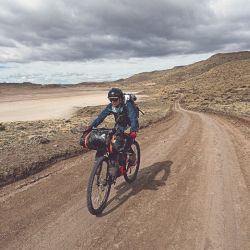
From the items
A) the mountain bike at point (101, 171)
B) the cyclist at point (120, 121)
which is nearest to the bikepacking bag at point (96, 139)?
the mountain bike at point (101, 171)

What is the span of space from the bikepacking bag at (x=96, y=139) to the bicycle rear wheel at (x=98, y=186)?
13.3 inches

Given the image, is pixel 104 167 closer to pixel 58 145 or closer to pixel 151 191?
pixel 151 191

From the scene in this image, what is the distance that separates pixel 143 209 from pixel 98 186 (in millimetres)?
1123

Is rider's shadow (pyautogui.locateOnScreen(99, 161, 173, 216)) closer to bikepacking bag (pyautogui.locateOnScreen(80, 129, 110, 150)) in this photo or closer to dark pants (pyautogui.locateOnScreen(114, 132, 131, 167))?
dark pants (pyautogui.locateOnScreen(114, 132, 131, 167))

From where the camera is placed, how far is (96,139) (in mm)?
7723

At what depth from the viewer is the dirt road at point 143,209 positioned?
631 centimetres

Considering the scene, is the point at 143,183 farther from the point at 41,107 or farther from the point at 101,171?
the point at 41,107

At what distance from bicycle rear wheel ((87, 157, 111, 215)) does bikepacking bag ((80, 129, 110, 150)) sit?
1.11ft

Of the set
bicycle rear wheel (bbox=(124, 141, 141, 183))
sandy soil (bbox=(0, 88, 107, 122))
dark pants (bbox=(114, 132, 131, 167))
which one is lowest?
sandy soil (bbox=(0, 88, 107, 122))

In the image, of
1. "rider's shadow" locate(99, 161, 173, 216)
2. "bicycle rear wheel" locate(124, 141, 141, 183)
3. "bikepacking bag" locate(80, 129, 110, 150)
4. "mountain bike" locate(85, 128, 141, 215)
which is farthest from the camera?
"bicycle rear wheel" locate(124, 141, 141, 183)

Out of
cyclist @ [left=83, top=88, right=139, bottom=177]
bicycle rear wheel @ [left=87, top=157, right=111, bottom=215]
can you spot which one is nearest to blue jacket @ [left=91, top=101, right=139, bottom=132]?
cyclist @ [left=83, top=88, right=139, bottom=177]

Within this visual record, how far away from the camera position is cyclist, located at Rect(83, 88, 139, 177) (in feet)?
26.1

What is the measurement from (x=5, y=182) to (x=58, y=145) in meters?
4.96

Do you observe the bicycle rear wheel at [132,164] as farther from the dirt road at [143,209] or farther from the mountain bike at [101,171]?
the mountain bike at [101,171]
